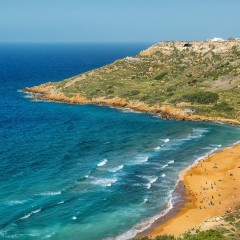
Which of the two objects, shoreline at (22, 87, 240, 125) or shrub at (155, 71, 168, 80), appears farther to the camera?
shrub at (155, 71, 168, 80)

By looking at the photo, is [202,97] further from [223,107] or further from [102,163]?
[102,163]

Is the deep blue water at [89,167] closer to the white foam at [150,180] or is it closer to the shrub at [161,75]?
the white foam at [150,180]

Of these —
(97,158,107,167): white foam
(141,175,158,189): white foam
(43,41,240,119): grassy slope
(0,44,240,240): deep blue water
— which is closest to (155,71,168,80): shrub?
(43,41,240,119): grassy slope

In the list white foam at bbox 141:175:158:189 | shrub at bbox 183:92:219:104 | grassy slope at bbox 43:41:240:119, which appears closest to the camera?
white foam at bbox 141:175:158:189

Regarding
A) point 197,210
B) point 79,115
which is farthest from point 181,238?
point 79,115

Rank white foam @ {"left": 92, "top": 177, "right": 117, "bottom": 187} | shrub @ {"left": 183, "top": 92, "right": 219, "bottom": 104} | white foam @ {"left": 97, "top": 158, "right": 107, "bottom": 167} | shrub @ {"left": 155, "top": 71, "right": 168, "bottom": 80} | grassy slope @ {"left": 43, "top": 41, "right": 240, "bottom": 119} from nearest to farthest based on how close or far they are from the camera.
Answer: white foam @ {"left": 92, "top": 177, "right": 117, "bottom": 187} → white foam @ {"left": 97, "top": 158, "right": 107, "bottom": 167} → shrub @ {"left": 183, "top": 92, "right": 219, "bottom": 104} → grassy slope @ {"left": 43, "top": 41, "right": 240, "bottom": 119} → shrub @ {"left": 155, "top": 71, "right": 168, "bottom": 80}

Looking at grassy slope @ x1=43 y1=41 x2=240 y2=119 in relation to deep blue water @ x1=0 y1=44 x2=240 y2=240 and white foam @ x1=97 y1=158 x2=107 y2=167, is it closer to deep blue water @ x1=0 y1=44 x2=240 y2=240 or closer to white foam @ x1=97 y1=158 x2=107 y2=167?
deep blue water @ x1=0 y1=44 x2=240 y2=240

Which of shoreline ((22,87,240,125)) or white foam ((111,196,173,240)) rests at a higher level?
shoreline ((22,87,240,125))

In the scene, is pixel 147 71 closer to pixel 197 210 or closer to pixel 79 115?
pixel 79 115

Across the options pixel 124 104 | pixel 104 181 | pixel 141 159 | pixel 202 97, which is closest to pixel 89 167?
pixel 104 181
